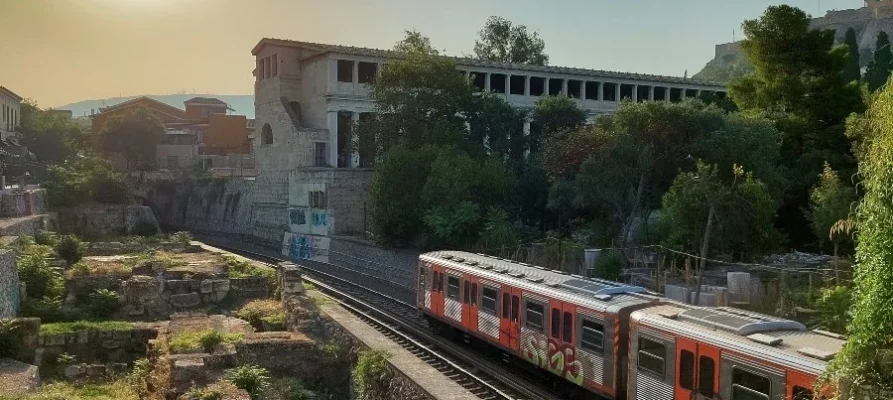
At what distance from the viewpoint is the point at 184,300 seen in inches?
1090

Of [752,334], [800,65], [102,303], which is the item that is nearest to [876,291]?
[752,334]

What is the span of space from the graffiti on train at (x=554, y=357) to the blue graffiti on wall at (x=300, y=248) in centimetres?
2999

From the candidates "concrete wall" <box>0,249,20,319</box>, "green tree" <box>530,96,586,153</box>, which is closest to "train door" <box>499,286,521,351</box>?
"concrete wall" <box>0,249,20,319</box>

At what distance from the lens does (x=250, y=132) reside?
84.3 m

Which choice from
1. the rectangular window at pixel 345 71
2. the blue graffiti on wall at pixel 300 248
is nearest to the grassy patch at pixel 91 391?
the blue graffiti on wall at pixel 300 248

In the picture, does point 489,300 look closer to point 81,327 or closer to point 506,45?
point 81,327

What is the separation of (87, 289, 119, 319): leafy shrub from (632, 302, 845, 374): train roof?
1802 cm

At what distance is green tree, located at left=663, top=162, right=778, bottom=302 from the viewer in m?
25.2

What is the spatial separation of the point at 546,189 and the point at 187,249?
53.3 feet

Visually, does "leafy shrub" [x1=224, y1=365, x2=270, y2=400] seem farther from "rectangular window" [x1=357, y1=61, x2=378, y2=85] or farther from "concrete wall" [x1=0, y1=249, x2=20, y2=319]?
"rectangular window" [x1=357, y1=61, x2=378, y2=85]

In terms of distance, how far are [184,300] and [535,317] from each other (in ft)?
45.3

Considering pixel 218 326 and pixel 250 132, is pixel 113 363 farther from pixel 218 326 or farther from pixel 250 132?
pixel 250 132

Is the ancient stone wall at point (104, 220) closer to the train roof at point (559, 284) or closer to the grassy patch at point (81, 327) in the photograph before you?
the grassy patch at point (81, 327)

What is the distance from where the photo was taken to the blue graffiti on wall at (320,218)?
47812 mm
